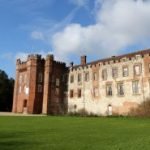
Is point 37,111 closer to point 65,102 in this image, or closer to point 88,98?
point 65,102

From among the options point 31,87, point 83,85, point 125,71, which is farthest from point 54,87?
point 125,71

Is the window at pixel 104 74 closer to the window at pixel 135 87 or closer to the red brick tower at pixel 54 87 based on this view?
the window at pixel 135 87

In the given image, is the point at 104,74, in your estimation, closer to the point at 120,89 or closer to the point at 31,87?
the point at 120,89

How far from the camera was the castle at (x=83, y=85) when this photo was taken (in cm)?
4347

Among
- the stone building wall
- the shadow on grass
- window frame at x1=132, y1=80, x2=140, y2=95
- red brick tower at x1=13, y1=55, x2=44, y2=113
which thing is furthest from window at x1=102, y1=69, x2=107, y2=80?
the shadow on grass

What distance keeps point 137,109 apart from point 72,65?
20.6 meters

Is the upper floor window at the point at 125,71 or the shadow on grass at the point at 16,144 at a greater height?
the upper floor window at the point at 125,71

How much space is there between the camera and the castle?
43.5 metres

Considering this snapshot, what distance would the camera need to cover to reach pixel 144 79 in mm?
42219

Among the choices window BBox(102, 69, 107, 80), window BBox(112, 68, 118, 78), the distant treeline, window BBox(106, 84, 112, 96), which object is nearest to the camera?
window BBox(112, 68, 118, 78)

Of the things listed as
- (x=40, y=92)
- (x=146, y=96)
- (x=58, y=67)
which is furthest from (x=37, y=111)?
(x=146, y=96)

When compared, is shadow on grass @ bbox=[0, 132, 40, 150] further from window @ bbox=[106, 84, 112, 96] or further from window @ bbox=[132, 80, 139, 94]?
window @ bbox=[106, 84, 112, 96]

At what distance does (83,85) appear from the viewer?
5206 cm

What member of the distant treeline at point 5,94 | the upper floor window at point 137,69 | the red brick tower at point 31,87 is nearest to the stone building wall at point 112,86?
the upper floor window at point 137,69
